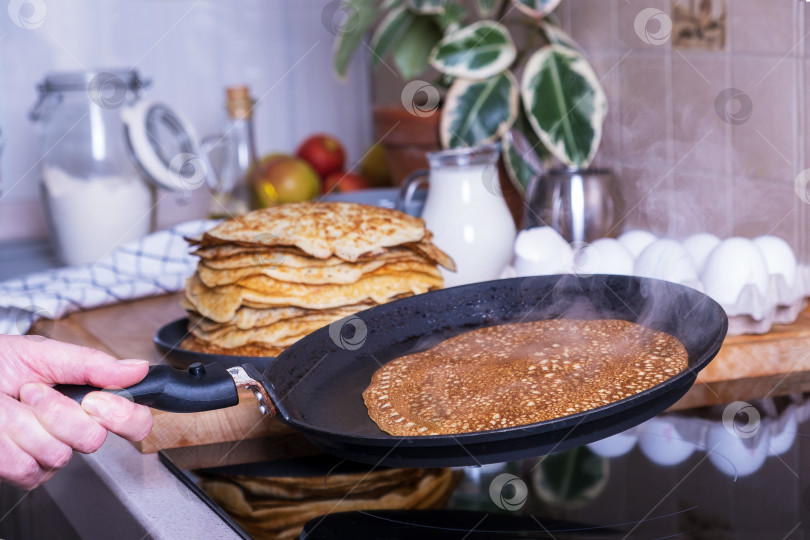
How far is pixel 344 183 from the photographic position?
2.08 m

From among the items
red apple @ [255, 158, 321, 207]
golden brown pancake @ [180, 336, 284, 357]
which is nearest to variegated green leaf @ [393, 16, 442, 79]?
red apple @ [255, 158, 321, 207]

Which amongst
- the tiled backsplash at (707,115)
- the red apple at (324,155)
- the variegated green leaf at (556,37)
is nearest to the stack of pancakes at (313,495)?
the tiled backsplash at (707,115)

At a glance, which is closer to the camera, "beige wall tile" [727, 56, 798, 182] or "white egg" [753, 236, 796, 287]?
"white egg" [753, 236, 796, 287]

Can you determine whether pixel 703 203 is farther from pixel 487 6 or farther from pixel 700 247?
pixel 487 6

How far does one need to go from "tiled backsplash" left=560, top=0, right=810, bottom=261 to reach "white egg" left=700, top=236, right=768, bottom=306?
214 millimetres

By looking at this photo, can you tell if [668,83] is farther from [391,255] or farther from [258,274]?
[258,274]

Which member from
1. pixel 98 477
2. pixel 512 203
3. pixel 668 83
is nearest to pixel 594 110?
pixel 668 83

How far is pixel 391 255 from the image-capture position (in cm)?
108

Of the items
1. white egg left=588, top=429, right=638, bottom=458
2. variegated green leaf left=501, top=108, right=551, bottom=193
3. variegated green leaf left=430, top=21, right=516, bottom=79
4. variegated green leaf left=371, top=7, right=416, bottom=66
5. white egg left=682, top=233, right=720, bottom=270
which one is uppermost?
variegated green leaf left=371, top=7, right=416, bottom=66

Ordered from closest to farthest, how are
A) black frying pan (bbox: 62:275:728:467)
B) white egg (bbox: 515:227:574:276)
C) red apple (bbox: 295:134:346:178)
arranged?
black frying pan (bbox: 62:275:728:467)
white egg (bbox: 515:227:574:276)
red apple (bbox: 295:134:346:178)

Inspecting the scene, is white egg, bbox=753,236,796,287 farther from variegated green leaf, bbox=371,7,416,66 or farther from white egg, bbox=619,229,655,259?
variegated green leaf, bbox=371,7,416,66

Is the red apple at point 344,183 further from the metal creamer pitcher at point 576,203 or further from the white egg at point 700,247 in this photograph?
the white egg at point 700,247

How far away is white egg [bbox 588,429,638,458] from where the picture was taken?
82cm

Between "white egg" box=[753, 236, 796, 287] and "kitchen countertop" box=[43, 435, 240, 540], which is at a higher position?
"white egg" box=[753, 236, 796, 287]
